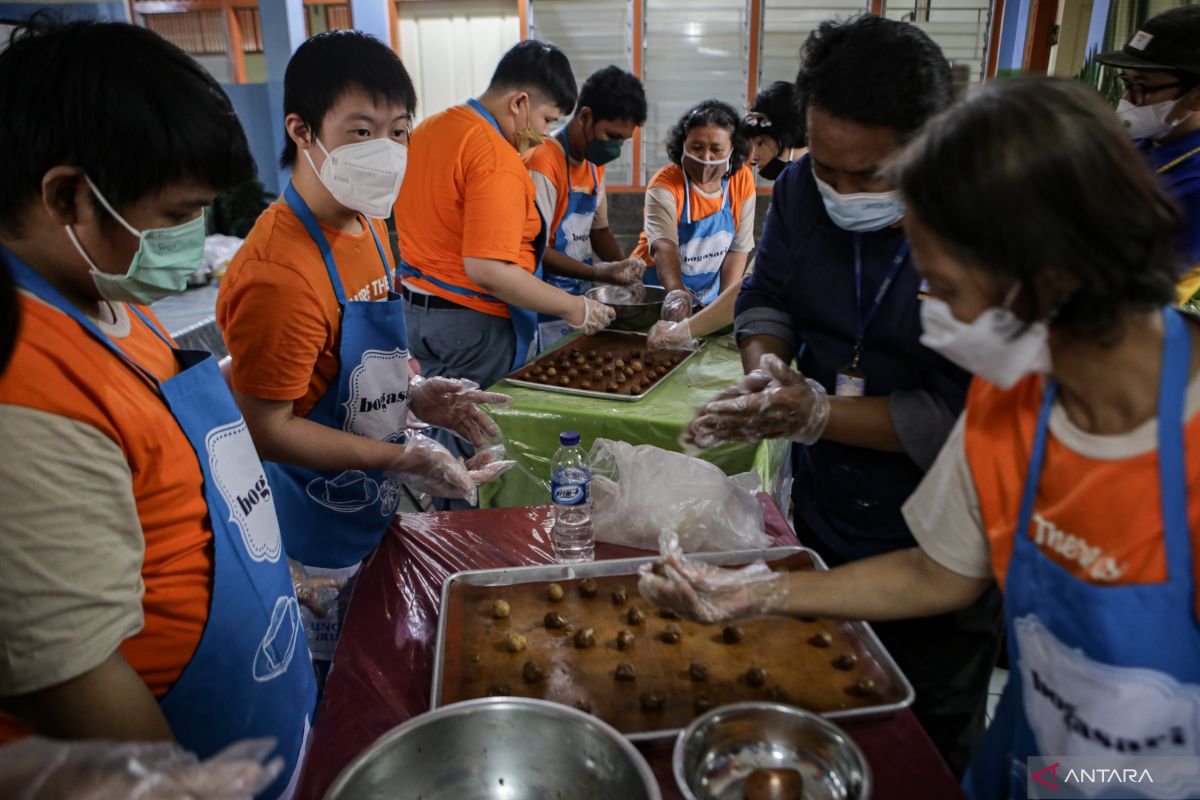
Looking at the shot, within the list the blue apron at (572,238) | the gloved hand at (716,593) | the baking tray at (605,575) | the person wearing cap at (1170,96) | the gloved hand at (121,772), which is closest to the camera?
the gloved hand at (121,772)

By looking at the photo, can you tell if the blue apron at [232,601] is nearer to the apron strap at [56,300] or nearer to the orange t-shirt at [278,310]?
the apron strap at [56,300]

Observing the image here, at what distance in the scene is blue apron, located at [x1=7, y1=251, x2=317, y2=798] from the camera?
1186mm

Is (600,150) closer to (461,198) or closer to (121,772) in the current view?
(461,198)

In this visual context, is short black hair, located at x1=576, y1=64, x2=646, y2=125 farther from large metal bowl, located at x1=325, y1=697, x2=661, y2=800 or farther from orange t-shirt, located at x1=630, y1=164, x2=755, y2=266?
large metal bowl, located at x1=325, y1=697, x2=661, y2=800

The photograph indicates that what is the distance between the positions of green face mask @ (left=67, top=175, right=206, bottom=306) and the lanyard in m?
1.33

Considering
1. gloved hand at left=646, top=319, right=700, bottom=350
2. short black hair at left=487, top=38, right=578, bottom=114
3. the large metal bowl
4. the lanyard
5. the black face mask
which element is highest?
short black hair at left=487, top=38, right=578, bottom=114

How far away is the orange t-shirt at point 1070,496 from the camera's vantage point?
90 cm

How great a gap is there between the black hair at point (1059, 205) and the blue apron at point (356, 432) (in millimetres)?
1437

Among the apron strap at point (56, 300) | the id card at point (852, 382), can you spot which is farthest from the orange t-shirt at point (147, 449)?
the id card at point (852, 382)

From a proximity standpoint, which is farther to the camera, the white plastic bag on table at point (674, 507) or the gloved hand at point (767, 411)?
the white plastic bag on table at point (674, 507)

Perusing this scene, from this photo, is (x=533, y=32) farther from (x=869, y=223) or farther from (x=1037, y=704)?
(x=1037, y=704)

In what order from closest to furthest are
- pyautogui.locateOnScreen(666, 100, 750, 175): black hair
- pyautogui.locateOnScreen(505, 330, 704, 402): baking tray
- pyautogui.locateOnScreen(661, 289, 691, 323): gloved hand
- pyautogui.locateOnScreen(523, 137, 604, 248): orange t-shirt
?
pyautogui.locateOnScreen(505, 330, 704, 402): baking tray < pyautogui.locateOnScreen(661, 289, 691, 323): gloved hand < pyautogui.locateOnScreen(523, 137, 604, 248): orange t-shirt < pyautogui.locateOnScreen(666, 100, 750, 175): black hair

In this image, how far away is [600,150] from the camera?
4.01m

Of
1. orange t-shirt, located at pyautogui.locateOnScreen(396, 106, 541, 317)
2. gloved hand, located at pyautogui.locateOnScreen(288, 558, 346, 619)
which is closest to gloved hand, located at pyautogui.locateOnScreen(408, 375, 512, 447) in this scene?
gloved hand, located at pyautogui.locateOnScreen(288, 558, 346, 619)
